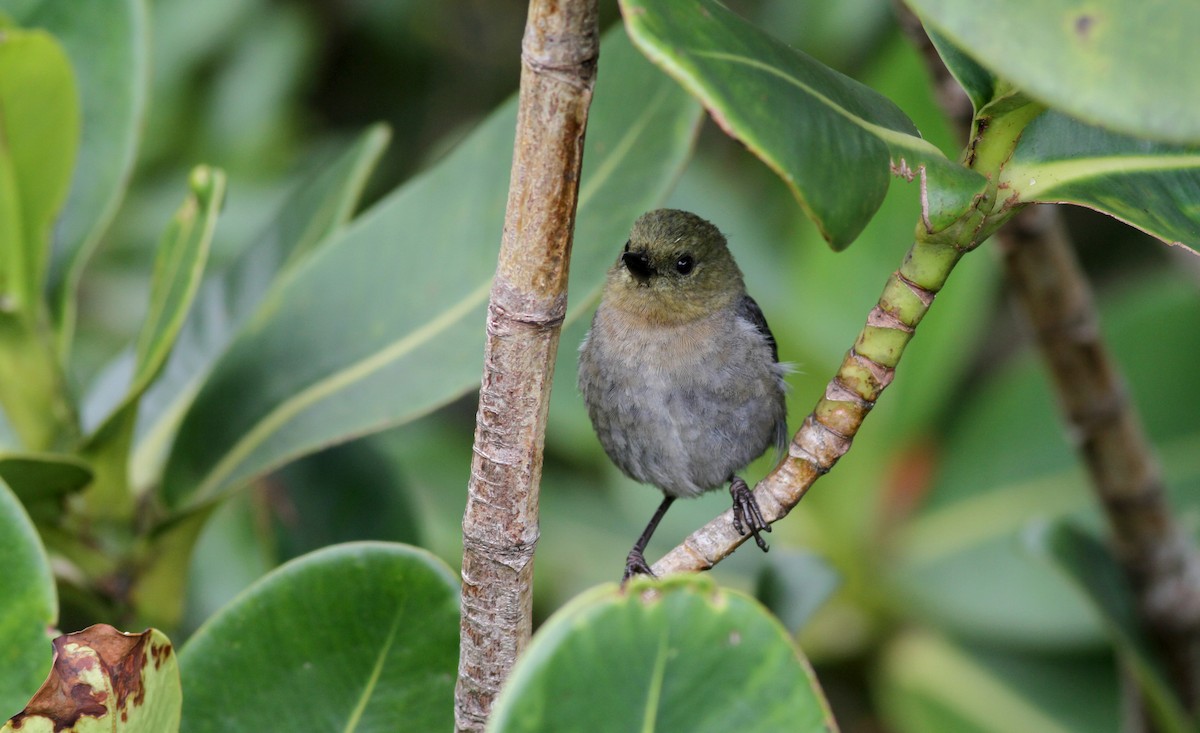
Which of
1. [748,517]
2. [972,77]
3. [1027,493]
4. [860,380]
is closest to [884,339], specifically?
[860,380]

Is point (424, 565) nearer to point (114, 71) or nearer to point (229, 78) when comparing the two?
point (114, 71)

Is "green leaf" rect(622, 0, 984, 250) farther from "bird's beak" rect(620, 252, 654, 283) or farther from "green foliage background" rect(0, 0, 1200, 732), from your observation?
"green foliage background" rect(0, 0, 1200, 732)

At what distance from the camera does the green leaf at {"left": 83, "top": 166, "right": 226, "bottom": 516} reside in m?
1.62

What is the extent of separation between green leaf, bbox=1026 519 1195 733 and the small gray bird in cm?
54

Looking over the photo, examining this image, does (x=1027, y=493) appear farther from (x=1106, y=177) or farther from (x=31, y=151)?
(x=31, y=151)

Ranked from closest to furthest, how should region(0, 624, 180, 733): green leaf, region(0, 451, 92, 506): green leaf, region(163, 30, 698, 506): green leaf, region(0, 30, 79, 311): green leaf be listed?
region(0, 624, 180, 733): green leaf
region(0, 451, 92, 506): green leaf
region(0, 30, 79, 311): green leaf
region(163, 30, 698, 506): green leaf

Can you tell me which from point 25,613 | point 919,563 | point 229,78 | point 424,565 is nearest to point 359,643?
point 424,565

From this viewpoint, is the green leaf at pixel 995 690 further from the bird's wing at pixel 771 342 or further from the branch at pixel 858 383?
the branch at pixel 858 383

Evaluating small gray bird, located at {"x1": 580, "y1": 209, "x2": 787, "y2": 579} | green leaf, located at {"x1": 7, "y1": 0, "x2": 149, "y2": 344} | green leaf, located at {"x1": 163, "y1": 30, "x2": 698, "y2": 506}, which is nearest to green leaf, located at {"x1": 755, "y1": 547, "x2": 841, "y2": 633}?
small gray bird, located at {"x1": 580, "y1": 209, "x2": 787, "y2": 579}

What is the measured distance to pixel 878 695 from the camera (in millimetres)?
3078

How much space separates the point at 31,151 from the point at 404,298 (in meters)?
0.60

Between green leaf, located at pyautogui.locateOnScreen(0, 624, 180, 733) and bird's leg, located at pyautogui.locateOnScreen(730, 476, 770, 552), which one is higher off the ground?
bird's leg, located at pyautogui.locateOnScreen(730, 476, 770, 552)

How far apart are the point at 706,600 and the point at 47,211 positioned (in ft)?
4.24

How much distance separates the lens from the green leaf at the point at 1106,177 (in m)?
1.19
